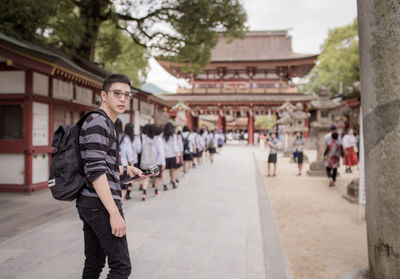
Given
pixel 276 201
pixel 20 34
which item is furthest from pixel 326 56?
pixel 20 34

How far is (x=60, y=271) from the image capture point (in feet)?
9.36

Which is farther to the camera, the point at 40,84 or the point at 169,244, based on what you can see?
the point at 40,84

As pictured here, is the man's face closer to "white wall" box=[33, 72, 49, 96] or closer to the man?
the man

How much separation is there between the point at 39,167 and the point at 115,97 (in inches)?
231

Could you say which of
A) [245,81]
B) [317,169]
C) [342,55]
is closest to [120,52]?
[317,169]

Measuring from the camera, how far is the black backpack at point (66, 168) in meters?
1.76

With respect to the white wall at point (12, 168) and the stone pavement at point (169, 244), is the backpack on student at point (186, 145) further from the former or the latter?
the white wall at point (12, 168)

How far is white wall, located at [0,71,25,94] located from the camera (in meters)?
6.41

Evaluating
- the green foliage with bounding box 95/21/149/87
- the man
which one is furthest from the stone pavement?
A: the green foliage with bounding box 95/21/149/87

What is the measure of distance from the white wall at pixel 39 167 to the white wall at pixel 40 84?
58.2 inches

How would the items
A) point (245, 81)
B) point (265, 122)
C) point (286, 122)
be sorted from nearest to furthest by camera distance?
point (286, 122) → point (245, 81) → point (265, 122)

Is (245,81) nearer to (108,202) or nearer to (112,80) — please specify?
(112,80)

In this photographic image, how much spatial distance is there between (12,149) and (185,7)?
24.2 ft

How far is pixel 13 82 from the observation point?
253 inches
